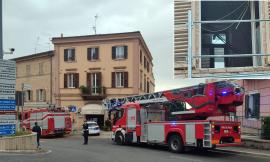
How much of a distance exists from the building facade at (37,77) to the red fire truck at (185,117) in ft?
96.6

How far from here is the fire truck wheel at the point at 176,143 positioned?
21741 mm

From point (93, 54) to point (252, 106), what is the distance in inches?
1164

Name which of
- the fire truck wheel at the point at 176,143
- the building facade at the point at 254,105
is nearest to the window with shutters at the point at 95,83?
the building facade at the point at 254,105

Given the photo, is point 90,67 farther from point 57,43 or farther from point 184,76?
point 184,76

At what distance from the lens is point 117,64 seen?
51.2 metres

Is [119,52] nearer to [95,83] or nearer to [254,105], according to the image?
[95,83]

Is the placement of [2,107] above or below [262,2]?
below

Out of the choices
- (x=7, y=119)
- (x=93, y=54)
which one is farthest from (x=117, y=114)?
(x=93, y=54)

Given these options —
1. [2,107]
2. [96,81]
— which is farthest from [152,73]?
[2,107]

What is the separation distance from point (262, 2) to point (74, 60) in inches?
1814

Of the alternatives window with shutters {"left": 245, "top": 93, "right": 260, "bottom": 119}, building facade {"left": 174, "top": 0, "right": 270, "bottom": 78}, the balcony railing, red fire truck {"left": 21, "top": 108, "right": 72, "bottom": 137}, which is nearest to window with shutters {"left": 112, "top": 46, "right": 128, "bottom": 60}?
the balcony railing

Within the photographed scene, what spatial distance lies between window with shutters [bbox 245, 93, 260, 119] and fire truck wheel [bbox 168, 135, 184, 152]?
5165 millimetres

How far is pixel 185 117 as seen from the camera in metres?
22.4

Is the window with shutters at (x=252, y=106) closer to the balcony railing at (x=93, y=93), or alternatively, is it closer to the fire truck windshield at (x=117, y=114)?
the fire truck windshield at (x=117, y=114)
